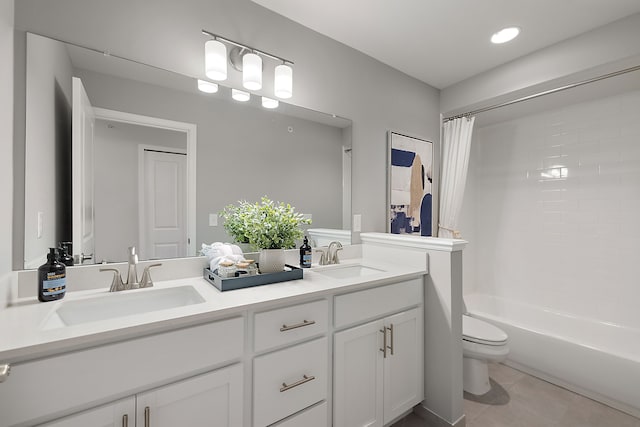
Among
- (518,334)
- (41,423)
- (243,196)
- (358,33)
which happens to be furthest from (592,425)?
(358,33)

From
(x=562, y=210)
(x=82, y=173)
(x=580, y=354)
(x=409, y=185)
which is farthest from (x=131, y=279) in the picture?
(x=562, y=210)

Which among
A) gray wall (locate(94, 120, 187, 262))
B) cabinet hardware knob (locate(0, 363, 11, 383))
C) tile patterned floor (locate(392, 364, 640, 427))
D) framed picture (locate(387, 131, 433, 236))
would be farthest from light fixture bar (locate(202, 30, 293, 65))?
tile patterned floor (locate(392, 364, 640, 427))

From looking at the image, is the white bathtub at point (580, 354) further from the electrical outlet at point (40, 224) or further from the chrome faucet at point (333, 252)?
the electrical outlet at point (40, 224)

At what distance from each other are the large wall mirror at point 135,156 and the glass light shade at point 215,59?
11 cm

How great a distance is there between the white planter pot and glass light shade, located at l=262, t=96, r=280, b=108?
3.01ft

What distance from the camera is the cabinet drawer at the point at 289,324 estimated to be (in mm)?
1136

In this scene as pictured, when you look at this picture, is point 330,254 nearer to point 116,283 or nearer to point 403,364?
point 403,364

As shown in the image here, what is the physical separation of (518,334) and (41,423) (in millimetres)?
2835

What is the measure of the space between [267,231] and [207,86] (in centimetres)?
87

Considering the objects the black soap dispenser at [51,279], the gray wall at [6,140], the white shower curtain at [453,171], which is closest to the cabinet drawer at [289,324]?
the black soap dispenser at [51,279]

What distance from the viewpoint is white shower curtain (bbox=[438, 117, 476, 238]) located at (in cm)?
269

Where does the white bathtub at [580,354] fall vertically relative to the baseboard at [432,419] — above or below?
above

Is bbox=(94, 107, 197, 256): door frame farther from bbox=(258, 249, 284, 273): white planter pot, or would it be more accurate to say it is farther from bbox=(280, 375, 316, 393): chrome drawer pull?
bbox=(280, 375, 316, 393): chrome drawer pull

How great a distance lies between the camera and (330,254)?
1.99 m
